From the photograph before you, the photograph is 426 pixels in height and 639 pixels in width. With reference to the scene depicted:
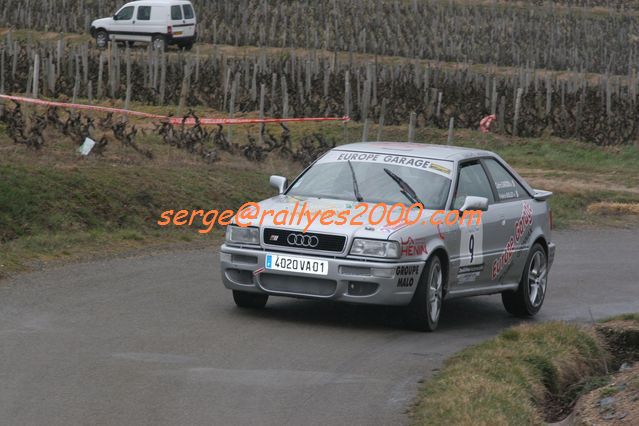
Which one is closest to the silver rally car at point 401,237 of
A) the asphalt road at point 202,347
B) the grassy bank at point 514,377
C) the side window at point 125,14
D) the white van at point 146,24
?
the asphalt road at point 202,347

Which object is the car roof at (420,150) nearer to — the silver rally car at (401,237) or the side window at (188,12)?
the silver rally car at (401,237)

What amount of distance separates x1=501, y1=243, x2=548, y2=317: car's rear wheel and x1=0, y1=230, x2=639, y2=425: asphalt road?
195 millimetres

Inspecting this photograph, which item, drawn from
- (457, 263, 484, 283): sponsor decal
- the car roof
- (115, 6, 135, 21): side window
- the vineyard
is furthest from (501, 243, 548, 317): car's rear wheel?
(115, 6, 135, 21): side window

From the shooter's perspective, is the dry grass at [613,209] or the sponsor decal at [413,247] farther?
the dry grass at [613,209]

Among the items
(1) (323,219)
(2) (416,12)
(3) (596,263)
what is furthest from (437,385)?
(2) (416,12)

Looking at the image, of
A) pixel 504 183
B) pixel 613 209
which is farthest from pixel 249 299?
pixel 613 209

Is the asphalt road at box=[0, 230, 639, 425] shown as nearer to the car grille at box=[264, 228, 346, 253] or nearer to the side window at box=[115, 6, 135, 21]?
the car grille at box=[264, 228, 346, 253]

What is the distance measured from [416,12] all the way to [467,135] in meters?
31.8

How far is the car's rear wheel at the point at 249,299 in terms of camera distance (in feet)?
41.8

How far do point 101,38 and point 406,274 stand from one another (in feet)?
135

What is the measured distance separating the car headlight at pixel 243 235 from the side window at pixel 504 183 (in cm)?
281

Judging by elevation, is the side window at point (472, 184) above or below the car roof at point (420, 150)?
below

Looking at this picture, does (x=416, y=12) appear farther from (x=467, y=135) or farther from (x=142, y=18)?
(x=467, y=135)

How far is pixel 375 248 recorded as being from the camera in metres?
11.8
